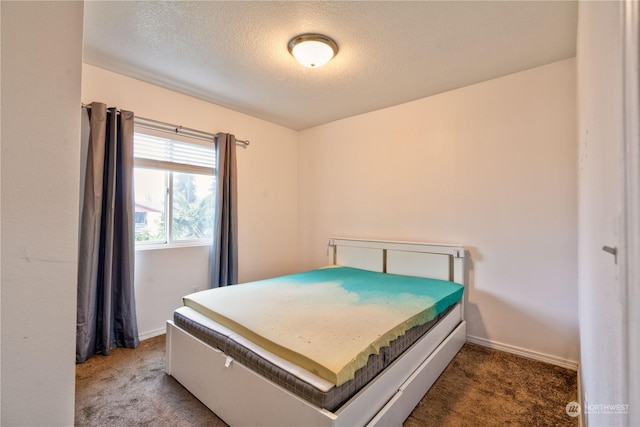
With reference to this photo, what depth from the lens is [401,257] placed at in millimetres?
3107

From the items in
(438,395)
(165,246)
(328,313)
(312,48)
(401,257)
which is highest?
(312,48)

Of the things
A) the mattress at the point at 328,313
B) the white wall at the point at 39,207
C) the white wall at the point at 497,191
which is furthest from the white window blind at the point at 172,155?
the white wall at the point at 39,207

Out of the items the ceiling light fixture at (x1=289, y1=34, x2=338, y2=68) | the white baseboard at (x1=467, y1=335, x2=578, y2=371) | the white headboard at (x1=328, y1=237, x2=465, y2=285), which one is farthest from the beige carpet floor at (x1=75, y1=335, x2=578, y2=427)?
the ceiling light fixture at (x1=289, y1=34, x2=338, y2=68)

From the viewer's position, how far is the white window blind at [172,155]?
272 cm

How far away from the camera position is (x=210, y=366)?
5.72 ft

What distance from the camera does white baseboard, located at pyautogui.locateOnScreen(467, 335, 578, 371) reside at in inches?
89.9

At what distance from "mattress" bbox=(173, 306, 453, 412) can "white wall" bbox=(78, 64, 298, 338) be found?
1.01m

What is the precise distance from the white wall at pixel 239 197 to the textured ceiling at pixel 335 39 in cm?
17

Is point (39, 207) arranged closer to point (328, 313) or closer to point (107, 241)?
point (328, 313)

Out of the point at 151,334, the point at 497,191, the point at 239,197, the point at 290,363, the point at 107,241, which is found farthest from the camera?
the point at 239,197

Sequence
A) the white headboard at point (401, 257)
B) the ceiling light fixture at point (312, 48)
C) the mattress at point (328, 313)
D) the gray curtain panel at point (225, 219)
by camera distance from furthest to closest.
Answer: the gray curtain panel at point (225, 219), the white headboard at point (401, 257), the ceiling light fixture at point (312, 48), the mattress at point (328, 313)

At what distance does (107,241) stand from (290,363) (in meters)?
2.00

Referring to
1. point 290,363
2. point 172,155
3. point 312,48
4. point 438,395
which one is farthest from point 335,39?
point 438,395

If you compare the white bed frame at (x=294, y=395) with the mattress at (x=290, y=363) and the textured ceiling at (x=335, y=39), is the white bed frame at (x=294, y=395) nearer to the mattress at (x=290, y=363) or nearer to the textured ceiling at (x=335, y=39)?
the mattress at (x=290, y=363)
